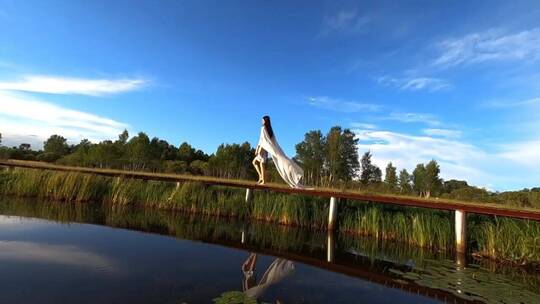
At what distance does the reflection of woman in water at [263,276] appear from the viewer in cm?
496

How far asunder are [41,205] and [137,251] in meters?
7.16

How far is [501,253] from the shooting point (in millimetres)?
8508

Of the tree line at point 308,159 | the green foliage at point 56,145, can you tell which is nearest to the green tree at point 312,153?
the tree line at point 308,159

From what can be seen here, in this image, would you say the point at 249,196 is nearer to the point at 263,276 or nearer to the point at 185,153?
the point at 263,276

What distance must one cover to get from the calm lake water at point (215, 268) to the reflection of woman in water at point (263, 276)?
0.02 metres

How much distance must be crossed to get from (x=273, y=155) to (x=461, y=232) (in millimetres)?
6236

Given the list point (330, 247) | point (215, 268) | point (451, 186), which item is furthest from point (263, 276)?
point (451, 186)

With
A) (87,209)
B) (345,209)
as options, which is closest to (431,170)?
(345,209)

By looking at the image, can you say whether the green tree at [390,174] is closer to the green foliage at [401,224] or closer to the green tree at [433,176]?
the green tree at [433,176]

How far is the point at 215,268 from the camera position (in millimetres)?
5969

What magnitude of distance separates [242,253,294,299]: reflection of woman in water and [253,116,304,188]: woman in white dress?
6018mm

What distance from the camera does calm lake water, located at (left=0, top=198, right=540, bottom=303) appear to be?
15.2 ft

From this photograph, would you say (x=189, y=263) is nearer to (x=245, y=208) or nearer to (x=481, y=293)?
(x=481, y=293)

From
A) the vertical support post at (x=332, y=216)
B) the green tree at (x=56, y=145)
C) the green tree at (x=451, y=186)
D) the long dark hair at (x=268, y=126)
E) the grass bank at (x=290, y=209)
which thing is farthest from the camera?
the green tree at (x=56, y=145)
